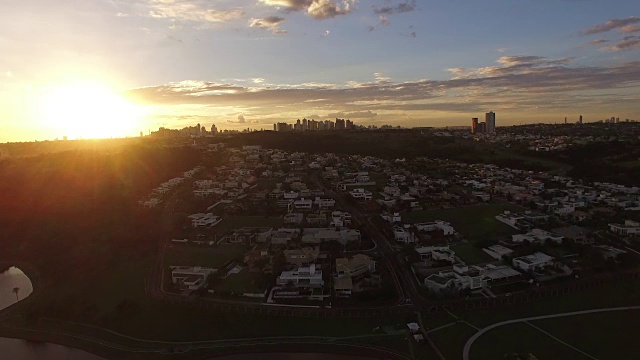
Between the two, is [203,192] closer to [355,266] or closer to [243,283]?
[243,283]

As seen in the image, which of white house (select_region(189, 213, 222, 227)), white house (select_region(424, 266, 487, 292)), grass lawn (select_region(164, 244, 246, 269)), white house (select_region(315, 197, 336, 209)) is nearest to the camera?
white house (select_region(424, 266, 487, 292))

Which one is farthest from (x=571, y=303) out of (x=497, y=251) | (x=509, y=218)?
(x=509, y=218)

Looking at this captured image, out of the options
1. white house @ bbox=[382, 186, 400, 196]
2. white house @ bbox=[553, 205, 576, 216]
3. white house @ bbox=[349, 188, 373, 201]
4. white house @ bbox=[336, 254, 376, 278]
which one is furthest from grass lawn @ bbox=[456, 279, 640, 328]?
white house @ bbox=[349, 188, 373, 201]

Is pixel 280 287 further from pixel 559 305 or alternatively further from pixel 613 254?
pixel 613 254

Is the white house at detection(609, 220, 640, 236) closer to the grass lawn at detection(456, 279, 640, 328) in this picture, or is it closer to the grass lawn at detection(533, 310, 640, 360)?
the grass lawn at detection(456, 279, 640, 328)

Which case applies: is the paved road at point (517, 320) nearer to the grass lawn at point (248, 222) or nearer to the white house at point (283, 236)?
the white house at point (283, 236)

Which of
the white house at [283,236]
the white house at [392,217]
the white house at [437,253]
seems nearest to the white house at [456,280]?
the white house at [437,253]

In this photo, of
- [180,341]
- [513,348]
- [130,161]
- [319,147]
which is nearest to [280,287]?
[180,341]
